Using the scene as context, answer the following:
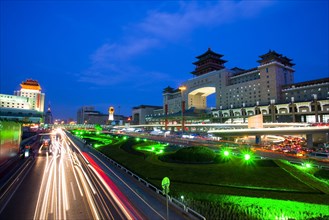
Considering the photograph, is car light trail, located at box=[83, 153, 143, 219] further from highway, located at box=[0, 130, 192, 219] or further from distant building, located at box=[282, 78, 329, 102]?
distant building, located at box=[282, 78, 329, 102]

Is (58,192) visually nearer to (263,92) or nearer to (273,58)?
(263,92)

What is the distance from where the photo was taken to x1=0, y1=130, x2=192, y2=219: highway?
1762cm

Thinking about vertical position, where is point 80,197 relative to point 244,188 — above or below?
below

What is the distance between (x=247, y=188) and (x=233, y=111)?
13197 centimetres

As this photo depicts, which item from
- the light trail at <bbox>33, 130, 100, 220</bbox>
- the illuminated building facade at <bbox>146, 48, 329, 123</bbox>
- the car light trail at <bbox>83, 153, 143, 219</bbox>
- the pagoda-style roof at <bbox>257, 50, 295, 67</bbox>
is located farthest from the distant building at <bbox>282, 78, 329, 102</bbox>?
the light trail at <bbox>33, 130, 100, 220</bbox>

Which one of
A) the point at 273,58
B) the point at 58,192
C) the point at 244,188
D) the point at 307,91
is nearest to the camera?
the point at 58,192

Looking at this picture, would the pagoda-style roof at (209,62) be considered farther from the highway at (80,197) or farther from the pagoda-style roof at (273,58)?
the highway at (80,197)

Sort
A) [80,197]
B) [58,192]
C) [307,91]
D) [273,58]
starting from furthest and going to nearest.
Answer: [273,58]
[307,91]
[58,192]
[80,197]

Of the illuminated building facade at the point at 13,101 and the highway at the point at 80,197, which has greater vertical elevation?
the illuminated building facade at the point at 13,101

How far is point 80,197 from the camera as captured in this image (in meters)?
21.4

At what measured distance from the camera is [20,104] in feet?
616

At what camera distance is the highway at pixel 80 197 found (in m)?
17.6

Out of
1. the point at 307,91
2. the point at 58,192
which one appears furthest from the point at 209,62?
the point at 58,192

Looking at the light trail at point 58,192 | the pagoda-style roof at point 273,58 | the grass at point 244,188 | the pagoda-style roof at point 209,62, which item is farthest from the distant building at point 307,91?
the light trail at point 58,192
